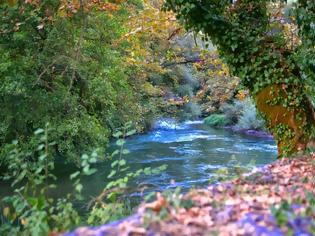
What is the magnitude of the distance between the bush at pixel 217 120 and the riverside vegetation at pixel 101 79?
31.1 ft

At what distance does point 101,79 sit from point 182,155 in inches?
286

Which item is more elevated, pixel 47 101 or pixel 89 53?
pixel 89 53

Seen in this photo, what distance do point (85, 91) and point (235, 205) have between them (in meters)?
12.6

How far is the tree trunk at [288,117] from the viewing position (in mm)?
8297

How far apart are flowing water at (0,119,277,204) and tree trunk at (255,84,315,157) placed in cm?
219

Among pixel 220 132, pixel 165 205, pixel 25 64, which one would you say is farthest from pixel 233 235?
pixel 220 132

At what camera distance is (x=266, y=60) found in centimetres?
842

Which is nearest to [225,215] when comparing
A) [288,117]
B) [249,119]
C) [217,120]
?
[288,117]

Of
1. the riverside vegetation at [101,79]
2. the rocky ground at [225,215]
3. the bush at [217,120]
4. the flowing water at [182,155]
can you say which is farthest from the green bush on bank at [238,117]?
the rocky ground at [225,215]

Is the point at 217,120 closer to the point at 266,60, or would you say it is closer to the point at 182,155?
the point at 182,155

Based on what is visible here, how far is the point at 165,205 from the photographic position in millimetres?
3178

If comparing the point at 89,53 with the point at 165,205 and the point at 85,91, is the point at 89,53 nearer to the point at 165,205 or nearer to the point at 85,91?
the point at 85,91

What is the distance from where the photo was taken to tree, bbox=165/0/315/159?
8.30 metres

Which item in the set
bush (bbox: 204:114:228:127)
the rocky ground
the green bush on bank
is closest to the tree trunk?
the rocky ground
